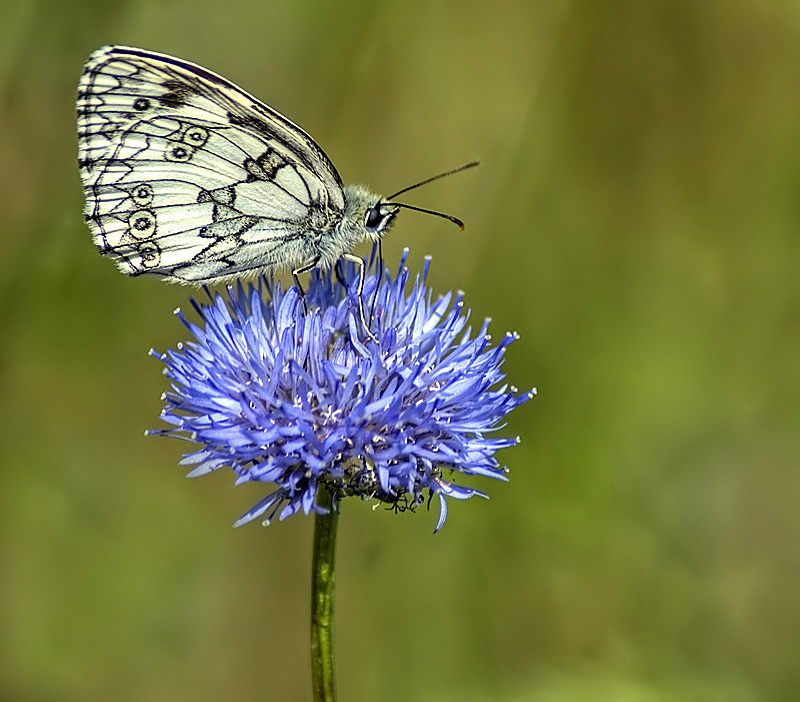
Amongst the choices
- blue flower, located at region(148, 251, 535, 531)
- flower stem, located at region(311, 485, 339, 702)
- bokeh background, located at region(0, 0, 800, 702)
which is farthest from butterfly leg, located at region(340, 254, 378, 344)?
bokeh background, located at region(0, 0, 800, 702)

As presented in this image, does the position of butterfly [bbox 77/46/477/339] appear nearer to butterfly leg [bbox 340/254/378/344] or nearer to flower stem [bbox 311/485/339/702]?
butterfly leg [bbox 340/254/378/344]

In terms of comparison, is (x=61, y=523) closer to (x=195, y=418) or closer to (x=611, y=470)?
(x=195, y=418)

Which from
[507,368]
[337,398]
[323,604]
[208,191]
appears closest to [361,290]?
[337,398]

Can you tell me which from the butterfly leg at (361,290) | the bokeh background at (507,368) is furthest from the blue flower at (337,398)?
the bokeh background at (507,368)

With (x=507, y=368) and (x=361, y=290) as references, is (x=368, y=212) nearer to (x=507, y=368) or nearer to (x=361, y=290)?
(x=361, y=290)

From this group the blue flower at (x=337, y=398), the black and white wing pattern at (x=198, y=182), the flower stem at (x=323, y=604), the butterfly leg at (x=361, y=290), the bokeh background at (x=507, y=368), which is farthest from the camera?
the bokeh background at (x=507, y=368)

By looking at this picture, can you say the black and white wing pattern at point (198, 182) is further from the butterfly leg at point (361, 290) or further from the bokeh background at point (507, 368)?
the bokeh background at point (507, 368)

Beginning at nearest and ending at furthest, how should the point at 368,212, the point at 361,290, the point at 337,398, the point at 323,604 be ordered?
1. the point at 323,604
2. the point at 337,398
3. the point at 361,290
4. the point at 368,212

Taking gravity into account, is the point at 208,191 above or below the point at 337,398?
above
